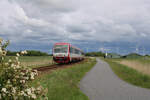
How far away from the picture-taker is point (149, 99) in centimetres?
855

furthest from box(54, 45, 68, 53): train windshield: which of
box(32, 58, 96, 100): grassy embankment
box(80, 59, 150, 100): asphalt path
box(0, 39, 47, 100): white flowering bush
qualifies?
box(0, 39, 47, 100): white flowering bush

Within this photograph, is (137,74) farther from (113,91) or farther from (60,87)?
(60,87)

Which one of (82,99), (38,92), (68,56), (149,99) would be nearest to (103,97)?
(82,99)


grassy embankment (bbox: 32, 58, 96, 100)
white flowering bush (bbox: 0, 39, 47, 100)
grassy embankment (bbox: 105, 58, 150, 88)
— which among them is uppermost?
white flowering bush (bbox: 0, 39, 47, 100)

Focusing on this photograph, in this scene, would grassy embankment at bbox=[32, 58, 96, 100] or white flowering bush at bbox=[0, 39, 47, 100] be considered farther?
grassy embankment at bbox=[32, 58, 96, 100]

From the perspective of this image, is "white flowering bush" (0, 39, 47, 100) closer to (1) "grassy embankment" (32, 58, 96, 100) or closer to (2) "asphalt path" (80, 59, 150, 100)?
(1) "grassy embankment" (32, 58, 96, 100)

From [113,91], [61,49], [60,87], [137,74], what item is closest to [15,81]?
[60,87]

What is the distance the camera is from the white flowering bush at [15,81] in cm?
354

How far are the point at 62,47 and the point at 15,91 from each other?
26760mm

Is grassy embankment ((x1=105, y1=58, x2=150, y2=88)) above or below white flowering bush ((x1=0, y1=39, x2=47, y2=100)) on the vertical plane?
below

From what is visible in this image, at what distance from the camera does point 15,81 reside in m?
3.71

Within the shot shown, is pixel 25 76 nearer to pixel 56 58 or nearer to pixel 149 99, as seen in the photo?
pixel 149 99

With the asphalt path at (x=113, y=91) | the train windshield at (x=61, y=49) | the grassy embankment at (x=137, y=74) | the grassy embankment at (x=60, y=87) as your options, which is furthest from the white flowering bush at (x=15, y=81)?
the train windshield at (x=61, y=49)

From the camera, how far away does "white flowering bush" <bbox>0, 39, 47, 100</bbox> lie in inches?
139
